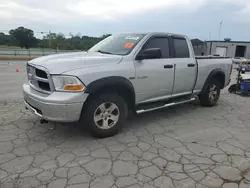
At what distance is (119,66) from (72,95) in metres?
0.97

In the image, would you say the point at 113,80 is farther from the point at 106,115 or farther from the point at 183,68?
the point at 183,68

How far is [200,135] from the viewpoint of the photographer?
159 inches

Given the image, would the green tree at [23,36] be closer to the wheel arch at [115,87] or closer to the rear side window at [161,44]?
the rear side window at [161,44]

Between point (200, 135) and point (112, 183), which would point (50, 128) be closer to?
point (112, 183)

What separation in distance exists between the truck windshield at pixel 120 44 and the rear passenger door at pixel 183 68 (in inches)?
38.5

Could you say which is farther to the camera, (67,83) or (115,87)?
(115,87)

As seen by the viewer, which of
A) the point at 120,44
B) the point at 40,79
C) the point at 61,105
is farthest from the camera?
the point at 120,44

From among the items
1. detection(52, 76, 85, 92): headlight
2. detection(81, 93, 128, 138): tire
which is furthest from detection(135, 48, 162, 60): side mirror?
detection(52, 76, 85, 92): headlight

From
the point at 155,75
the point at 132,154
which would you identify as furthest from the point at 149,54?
the point at 132,154

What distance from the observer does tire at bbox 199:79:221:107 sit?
19.0 feet

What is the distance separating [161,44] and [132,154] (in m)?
2.40

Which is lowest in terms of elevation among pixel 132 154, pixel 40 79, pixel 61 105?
pixel 132 154

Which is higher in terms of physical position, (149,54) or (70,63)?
(149,54)

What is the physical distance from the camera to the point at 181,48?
491 cm
